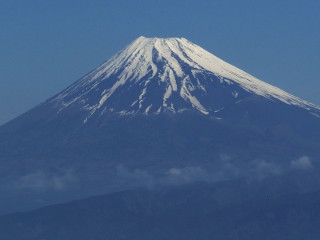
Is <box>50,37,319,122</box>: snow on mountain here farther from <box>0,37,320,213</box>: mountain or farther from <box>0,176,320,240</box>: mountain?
<box>0,176,320,240</box>: mountain

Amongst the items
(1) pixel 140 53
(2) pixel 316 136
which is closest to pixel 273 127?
(2) pixel 316 136

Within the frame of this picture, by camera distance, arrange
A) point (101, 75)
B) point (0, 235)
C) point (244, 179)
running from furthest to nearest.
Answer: point (101, 75) < point (244, 179) < point (0, 235)

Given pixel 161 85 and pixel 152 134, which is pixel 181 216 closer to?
pixel 152 134

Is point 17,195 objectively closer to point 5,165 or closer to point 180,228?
point 5,165

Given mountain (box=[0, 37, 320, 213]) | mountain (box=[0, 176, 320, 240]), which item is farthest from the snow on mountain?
mountain (box=[0, 176, 320, 240])

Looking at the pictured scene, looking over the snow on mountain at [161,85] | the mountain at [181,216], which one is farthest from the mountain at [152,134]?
the mountain at [181,216]
